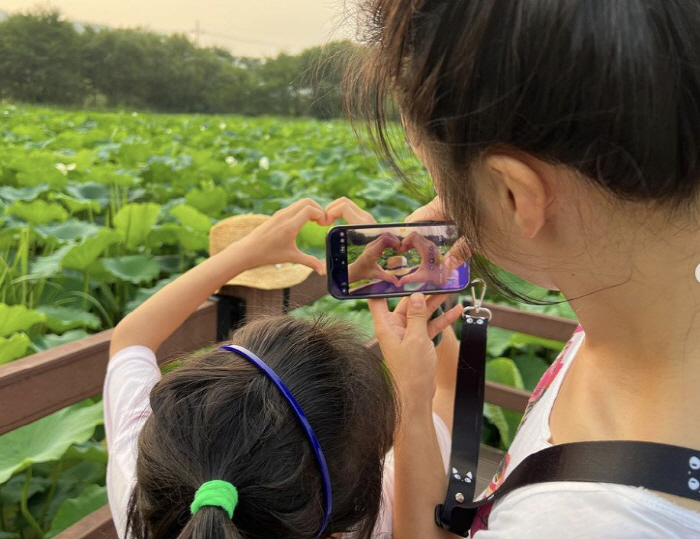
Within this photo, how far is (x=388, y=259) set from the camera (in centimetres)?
71

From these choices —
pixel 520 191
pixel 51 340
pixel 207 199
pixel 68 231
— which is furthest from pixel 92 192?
pixel 520 191

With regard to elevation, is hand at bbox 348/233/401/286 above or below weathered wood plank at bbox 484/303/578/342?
above

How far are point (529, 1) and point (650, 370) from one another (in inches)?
10.9

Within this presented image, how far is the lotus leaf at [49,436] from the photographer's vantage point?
0.98 metres

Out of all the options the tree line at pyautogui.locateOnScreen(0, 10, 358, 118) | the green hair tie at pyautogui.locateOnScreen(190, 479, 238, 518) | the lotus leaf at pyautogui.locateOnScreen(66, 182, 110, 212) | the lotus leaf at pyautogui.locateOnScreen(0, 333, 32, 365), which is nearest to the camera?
the green hair tie at pyautogui.locateOnScreen(190, 479, 238, 518)

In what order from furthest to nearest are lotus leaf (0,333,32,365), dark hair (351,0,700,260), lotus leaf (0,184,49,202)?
lotus leaf (0,184,49,202) < lotus leaf (0,333,32,365) < dark hair (351,0,700,260)

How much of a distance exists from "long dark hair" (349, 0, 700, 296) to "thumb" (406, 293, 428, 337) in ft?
A: 0.97

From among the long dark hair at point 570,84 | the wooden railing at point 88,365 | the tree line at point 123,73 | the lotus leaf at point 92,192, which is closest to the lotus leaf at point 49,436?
the wooden railing at point 88,365

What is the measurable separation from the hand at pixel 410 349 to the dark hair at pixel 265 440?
0.06 meters

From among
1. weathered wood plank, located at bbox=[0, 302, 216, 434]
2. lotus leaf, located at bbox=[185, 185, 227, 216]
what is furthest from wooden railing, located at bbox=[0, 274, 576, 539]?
lotus leaf, located at bbox=[185, 185, 227, 216]

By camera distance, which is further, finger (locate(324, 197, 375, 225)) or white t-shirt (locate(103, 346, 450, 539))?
finger (locate(324, 197, 375, 225))

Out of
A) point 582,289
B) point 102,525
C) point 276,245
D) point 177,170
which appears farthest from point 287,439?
point 177,170

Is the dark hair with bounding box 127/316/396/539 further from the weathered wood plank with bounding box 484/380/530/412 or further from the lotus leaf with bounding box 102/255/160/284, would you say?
the lotus leaf with bounding box 102/255/160/284

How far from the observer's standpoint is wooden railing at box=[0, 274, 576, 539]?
0.78 metres
